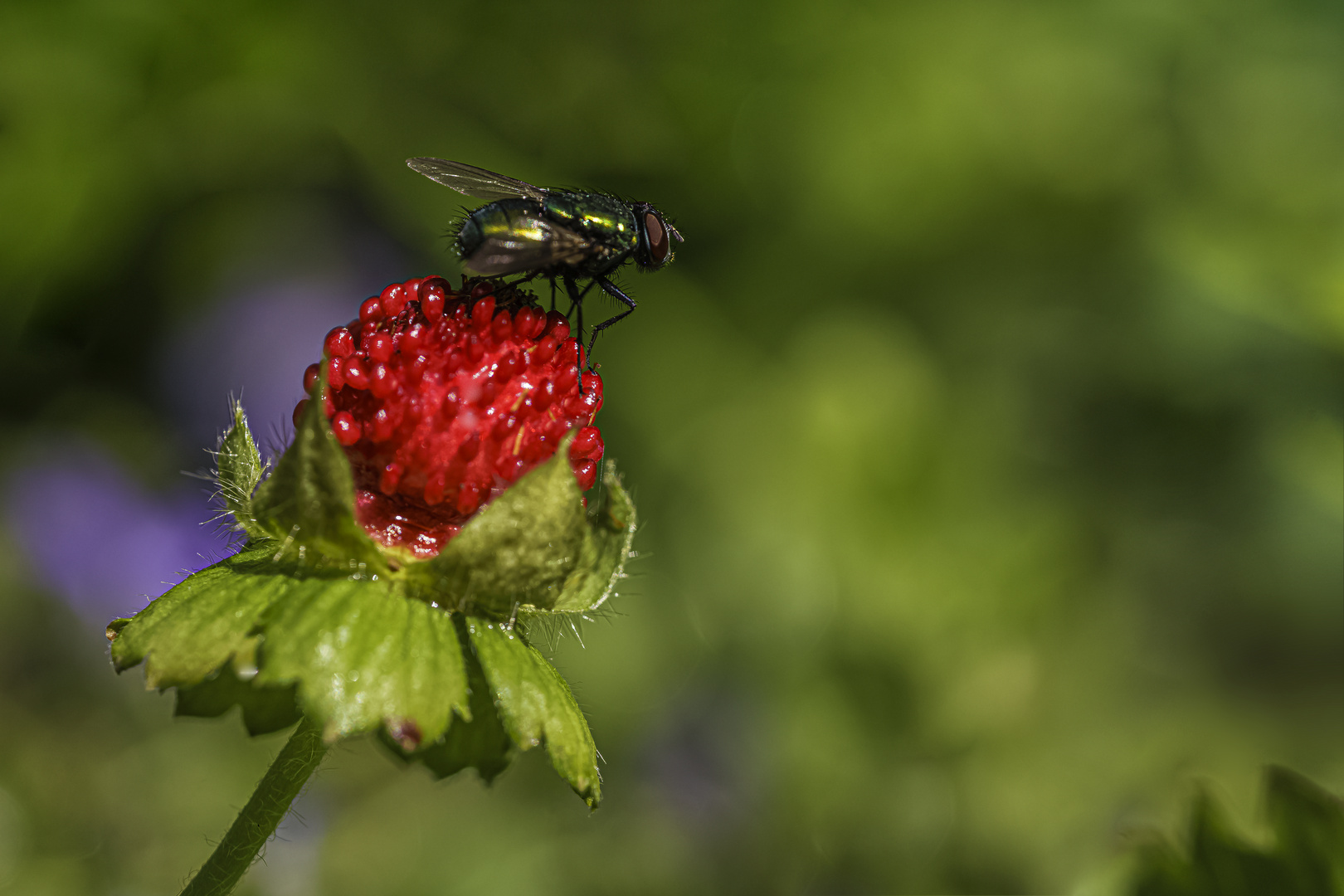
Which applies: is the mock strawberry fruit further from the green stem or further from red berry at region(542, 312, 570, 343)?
the green stem

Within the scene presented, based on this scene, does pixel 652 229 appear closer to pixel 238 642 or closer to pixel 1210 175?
pixel 238 642

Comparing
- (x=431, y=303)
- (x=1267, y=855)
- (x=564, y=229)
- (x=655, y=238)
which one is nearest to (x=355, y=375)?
(x=431, y=303)

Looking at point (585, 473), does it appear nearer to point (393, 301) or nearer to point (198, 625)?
point (393, 301)

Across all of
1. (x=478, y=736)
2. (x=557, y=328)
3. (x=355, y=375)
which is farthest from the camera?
(x=557, y=328)

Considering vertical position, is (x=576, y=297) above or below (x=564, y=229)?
below

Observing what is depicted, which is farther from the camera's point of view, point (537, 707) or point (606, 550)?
point (606, 550)

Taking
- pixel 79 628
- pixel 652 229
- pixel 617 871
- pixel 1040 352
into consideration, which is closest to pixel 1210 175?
pixel 1040 352
